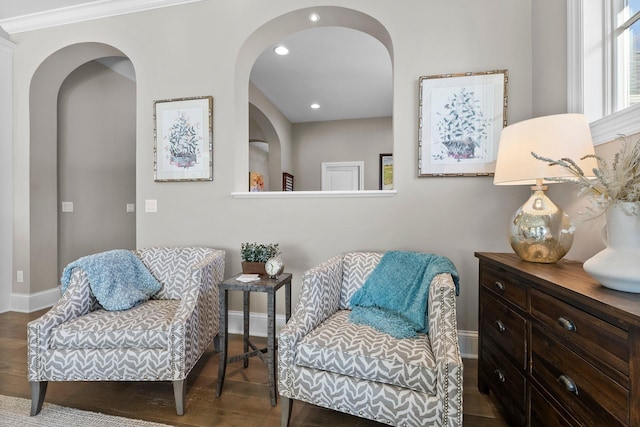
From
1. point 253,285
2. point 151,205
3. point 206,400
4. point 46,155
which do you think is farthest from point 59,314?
point 46,155

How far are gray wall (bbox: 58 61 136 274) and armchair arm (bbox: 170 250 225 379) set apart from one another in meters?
2.47

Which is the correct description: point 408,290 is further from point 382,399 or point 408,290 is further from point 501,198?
point 501,198

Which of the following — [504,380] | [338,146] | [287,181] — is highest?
[338,146]

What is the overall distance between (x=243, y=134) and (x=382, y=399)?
2.21m

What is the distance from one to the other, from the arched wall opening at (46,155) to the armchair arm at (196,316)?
2305 mm

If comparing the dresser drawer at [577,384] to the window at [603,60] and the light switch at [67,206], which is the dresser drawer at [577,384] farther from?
the light switch at [67,206]

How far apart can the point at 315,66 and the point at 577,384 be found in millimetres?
3729

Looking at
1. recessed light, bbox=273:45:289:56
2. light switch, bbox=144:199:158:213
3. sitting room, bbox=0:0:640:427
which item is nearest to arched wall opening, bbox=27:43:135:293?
sitting room, bbox=0:0:640:427

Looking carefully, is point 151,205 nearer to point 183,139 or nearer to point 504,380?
point 183,139

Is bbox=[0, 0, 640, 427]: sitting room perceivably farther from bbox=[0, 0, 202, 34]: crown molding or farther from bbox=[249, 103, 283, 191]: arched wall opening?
bbox=[249, 103, 283, 191]: arched wall opening

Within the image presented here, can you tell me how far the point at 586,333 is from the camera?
0.91m

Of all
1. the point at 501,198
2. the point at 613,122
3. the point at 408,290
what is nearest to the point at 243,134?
the point at 408,290

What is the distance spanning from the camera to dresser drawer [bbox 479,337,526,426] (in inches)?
Result: 51.3

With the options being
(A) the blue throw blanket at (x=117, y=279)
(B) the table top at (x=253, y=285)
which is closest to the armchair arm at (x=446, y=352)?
(B) the table top at (x=253, y=285)
